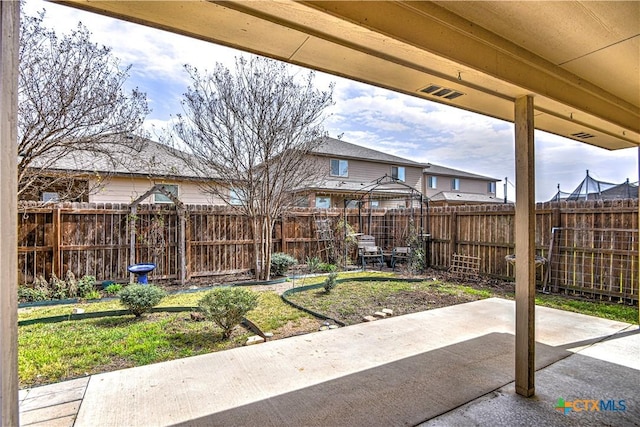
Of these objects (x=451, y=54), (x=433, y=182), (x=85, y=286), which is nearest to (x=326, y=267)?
(x=85, y=286)

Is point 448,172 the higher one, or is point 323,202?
point 448,172

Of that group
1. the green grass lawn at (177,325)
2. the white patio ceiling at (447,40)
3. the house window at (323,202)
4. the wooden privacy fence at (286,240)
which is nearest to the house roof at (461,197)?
the house window at (323,202)

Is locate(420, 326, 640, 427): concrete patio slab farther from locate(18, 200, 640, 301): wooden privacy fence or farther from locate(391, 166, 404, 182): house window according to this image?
locate(391, 166, 404, 182): house window

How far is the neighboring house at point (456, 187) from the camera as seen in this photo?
20.0 metres

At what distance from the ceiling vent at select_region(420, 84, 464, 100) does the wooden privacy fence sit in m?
4.68

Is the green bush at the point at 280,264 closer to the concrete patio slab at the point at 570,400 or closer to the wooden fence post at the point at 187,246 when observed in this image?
the wooden fence post at the point at 187,246

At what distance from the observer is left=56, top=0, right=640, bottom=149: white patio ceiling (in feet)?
5.03

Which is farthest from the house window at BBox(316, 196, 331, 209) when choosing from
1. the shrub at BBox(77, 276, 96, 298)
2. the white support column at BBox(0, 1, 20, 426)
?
the white support column at BBox(0, 1, 20, 426)

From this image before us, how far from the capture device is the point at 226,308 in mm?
3756

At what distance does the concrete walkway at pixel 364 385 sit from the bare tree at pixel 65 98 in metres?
4.12

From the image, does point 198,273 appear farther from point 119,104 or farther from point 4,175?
point 4,175

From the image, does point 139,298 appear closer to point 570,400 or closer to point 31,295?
point 31,295

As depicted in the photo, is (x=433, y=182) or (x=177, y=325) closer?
(x=177, y=325)

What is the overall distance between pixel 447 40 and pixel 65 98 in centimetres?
555
